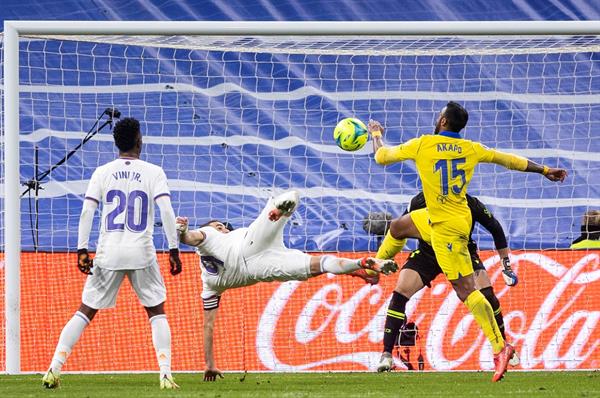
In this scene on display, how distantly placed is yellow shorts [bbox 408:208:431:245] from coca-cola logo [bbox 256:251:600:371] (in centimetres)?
171

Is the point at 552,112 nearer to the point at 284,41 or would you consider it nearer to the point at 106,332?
the point at 284,41

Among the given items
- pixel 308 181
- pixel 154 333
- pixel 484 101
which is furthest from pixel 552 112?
pixel 154 333

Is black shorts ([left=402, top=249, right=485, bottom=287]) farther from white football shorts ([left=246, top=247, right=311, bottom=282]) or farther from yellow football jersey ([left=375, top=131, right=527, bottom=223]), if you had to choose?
white football shorts ([left=246, top=247, right=311, bottom=282])

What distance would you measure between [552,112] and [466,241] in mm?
5726

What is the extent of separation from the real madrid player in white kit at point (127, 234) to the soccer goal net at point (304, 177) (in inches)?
76.2

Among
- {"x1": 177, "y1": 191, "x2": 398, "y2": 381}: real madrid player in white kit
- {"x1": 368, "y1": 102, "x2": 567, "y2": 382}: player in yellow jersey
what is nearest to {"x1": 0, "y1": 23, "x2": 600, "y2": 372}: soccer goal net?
{"x1": 177, "y1": 191, "x2": 398, "y2": 381}: real madrid player in white kit

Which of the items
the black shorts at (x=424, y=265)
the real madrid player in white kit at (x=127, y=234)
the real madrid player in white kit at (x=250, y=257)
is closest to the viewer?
the real madrid player in white kit at (x=127, y=234)

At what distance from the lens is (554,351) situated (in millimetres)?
11367

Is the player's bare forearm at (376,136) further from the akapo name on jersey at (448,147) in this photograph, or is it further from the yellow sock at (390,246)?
the yellow sock at (390,246)

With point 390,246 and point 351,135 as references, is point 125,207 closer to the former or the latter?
point 351,135

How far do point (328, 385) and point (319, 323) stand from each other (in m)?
2.45

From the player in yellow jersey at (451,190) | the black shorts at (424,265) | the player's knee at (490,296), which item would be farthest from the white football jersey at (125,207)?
the player's knee at (490,296)

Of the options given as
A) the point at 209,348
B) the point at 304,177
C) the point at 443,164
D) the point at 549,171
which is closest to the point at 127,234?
the point at 209,348

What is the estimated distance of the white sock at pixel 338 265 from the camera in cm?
902
